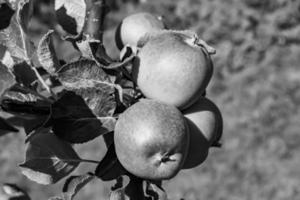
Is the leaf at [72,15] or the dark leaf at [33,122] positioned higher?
the leaf at [72,15]

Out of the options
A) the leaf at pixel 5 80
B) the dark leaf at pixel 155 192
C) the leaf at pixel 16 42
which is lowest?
the dark leaf at pixel 155 192

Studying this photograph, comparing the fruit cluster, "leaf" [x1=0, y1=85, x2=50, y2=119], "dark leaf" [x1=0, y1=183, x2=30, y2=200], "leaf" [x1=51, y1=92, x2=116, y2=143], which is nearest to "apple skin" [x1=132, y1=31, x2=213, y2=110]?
the fruit cluster

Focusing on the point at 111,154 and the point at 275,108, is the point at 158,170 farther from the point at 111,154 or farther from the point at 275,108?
the point at 275,108

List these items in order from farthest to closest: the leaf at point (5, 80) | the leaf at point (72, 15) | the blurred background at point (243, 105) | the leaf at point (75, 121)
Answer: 1. the blurred background at point (243, 105)
2. the leaf at point (72, 15)
3. the leaf at point (75, 121)
4. the leaf at point (5, 80)

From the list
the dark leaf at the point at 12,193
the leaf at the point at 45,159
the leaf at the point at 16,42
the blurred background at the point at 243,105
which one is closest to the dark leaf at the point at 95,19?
the leaf at the point at 16,42

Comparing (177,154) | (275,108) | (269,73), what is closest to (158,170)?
(177,154)

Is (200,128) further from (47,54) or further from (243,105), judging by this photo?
(243,105)

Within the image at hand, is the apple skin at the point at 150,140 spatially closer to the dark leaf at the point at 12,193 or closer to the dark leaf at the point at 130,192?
the dark leaf at the point at 130,192
